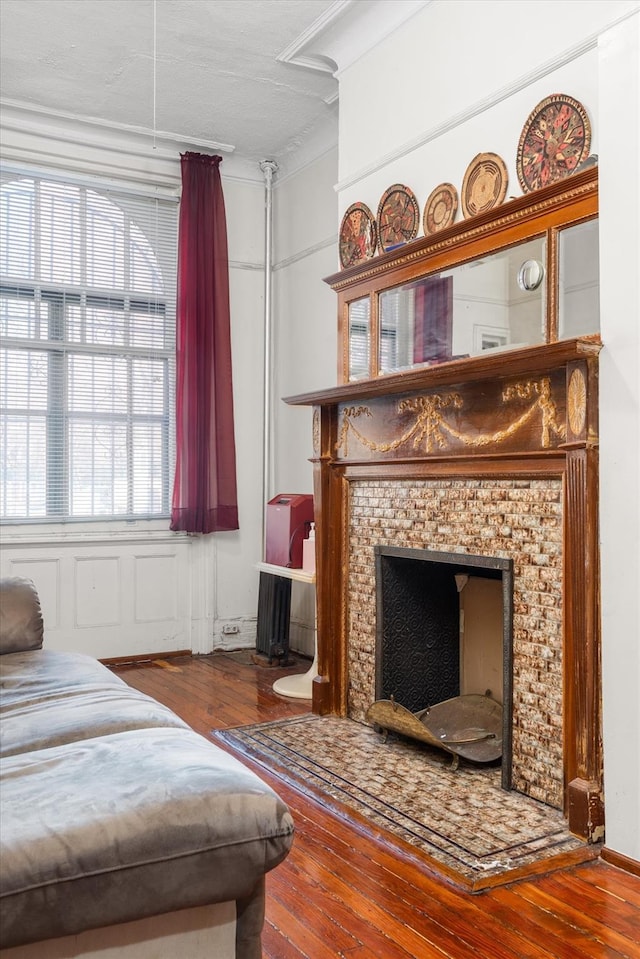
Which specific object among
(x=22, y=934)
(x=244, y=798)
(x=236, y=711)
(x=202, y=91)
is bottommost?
(x=236, y=711)

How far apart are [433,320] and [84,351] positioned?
249 centimetres

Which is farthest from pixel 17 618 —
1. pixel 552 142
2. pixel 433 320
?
pixel 552 142

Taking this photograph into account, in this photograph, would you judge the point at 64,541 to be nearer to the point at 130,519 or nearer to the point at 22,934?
the point at 130,519

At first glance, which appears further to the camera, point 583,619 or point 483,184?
point 483,184

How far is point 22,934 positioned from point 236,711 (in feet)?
8.53

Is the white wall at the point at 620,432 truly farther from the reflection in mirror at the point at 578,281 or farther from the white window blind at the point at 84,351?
the white window blind at the point at 84,351

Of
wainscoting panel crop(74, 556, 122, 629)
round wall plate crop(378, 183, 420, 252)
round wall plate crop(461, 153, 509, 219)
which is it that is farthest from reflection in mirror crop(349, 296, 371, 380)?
wainscoting panel crop(74, 556, 122, 629)

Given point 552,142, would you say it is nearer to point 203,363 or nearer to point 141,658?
point 203,363

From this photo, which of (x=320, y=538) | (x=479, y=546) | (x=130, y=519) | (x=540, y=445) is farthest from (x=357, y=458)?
(x=130, y=519)

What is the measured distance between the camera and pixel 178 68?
4203mm

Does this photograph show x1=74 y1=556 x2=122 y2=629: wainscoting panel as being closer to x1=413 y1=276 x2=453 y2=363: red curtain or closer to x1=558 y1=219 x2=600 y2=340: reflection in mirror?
x1=413 y1=276 x2=453 y2=363: red curtain

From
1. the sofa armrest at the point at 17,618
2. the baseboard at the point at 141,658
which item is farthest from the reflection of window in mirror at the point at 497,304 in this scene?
the baseboard at the point at 141,658

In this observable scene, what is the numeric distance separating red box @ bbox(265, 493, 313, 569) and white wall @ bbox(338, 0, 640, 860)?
1.63 meters

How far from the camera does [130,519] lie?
5.02 m
